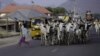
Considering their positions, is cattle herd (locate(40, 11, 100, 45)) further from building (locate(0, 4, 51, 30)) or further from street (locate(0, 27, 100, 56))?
building (locate(0, 4, 51, 30))

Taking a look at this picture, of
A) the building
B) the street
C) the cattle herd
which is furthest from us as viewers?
the building

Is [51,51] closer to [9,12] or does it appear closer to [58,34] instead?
[58,34]

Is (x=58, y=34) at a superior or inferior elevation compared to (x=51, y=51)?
superior

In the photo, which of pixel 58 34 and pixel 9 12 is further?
pixel 9 12

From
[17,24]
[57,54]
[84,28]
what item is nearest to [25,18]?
[17,24]

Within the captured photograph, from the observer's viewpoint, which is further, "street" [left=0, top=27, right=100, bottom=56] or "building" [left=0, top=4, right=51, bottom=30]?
"building" [left=0, top=4, right=51, bottom=30]

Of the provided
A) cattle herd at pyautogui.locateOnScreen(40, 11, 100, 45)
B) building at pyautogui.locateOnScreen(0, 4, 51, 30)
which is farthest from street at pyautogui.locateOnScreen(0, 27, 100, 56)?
building at pyautogui.locateOnScreen(0, 4, 51, 30)

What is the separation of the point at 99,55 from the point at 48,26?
8.01 metres

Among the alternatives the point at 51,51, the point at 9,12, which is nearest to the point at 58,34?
the point at 51,51

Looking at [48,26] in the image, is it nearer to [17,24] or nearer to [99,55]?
[99,55]

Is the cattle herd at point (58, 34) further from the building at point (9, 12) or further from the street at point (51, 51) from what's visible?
the building at point (9, 12)

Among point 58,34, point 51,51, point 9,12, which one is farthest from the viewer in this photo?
point 9,12

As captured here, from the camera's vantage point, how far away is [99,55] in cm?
1839

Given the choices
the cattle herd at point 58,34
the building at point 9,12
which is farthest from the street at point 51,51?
the building at point 9,12
